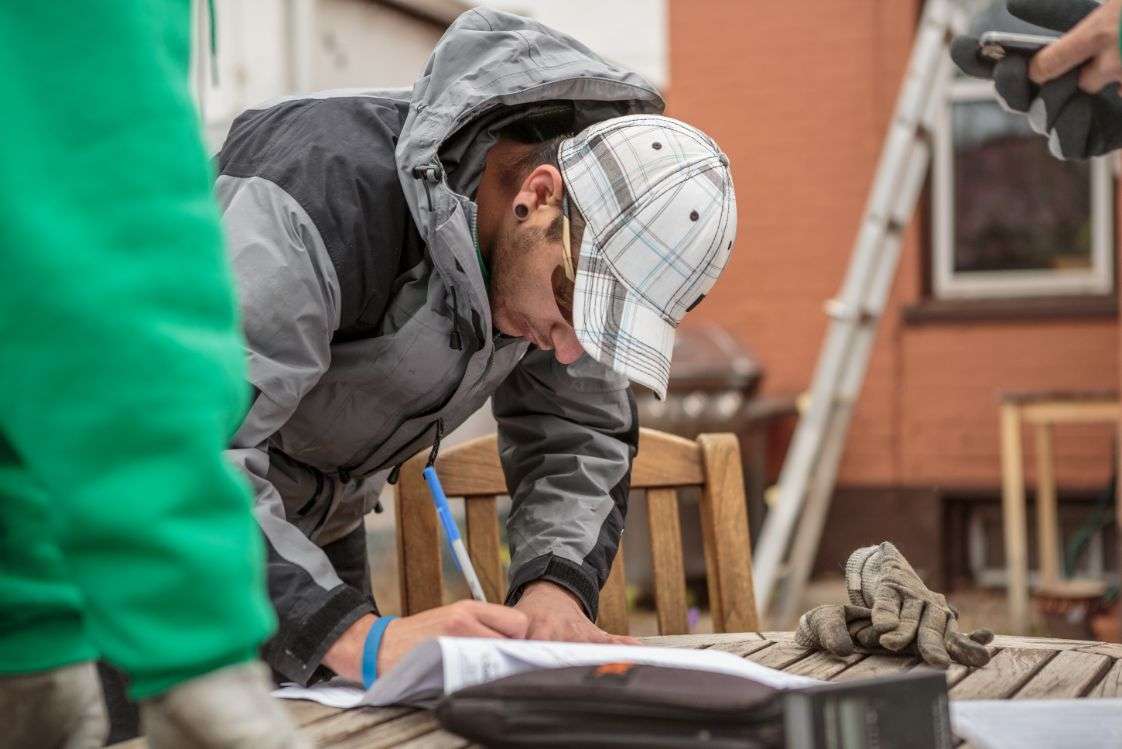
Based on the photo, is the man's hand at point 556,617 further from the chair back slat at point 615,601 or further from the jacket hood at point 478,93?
the jacket hood at point 478,93

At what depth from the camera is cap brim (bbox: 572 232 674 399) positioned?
1828 mm

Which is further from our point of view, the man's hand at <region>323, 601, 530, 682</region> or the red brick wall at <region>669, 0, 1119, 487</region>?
the red brick wall at <region>669, 0, 1119, 487</region>

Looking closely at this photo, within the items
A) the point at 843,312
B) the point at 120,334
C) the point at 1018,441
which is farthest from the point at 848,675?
the point at 1018,441

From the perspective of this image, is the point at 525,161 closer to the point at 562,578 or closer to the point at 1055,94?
the point at 562,578

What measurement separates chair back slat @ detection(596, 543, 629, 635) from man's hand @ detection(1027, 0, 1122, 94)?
1067 millimetres

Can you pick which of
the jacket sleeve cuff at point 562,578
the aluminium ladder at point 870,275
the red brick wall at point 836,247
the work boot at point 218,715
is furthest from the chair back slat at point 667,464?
the red brick wall at point 836,247

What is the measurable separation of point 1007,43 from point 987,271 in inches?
202

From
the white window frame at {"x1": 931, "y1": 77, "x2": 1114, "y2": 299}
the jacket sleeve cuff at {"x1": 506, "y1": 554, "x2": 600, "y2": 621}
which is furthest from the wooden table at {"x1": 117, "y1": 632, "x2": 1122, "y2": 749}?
the white window frame at {"x1": 931, "y1": 77, "x2": 1114, "y2": 299}

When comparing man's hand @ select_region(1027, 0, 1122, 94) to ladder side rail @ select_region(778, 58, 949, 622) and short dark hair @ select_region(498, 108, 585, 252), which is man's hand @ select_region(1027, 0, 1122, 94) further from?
ladder side rail @ select_region(778, 58, 949, 622)

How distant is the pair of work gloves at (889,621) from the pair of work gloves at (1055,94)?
2.32ft

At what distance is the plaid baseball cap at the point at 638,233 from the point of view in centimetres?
183

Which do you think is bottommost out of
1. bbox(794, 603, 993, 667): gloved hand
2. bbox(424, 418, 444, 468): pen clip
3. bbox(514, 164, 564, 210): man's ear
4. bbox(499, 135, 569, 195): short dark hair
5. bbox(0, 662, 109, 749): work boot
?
bbox(794, 603, 993, 667): gloved hand

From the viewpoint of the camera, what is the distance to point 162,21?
2.65 feet

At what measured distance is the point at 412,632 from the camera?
5.24ft
